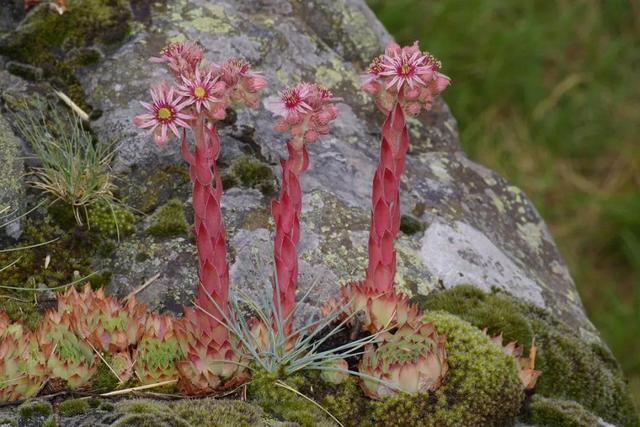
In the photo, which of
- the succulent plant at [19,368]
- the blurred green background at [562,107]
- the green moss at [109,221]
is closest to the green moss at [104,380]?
the succulent plant at [19,368]

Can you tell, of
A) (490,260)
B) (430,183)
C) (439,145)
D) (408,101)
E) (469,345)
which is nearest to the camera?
(408,101)

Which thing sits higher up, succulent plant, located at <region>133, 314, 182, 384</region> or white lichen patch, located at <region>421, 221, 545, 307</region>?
white lichen patch, located at <region>421, 221, 545, 307</region>

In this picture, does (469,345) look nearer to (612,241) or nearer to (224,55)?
(224,55)

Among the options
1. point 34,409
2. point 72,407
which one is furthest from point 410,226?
point 34,409

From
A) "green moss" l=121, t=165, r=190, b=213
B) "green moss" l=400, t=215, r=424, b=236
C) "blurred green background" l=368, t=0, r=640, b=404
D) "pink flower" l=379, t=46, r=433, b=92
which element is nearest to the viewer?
"pink flower" l=379, t=46, r=433, b=92

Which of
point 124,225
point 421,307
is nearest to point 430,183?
point 421,307

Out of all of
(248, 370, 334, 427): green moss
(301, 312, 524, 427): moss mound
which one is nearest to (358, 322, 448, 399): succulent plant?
(301, 312, 524, 427): moss mound

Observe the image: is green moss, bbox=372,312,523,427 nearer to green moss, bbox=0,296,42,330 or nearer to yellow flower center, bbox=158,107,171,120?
yellow flower center, bbox=158,107,171,120
